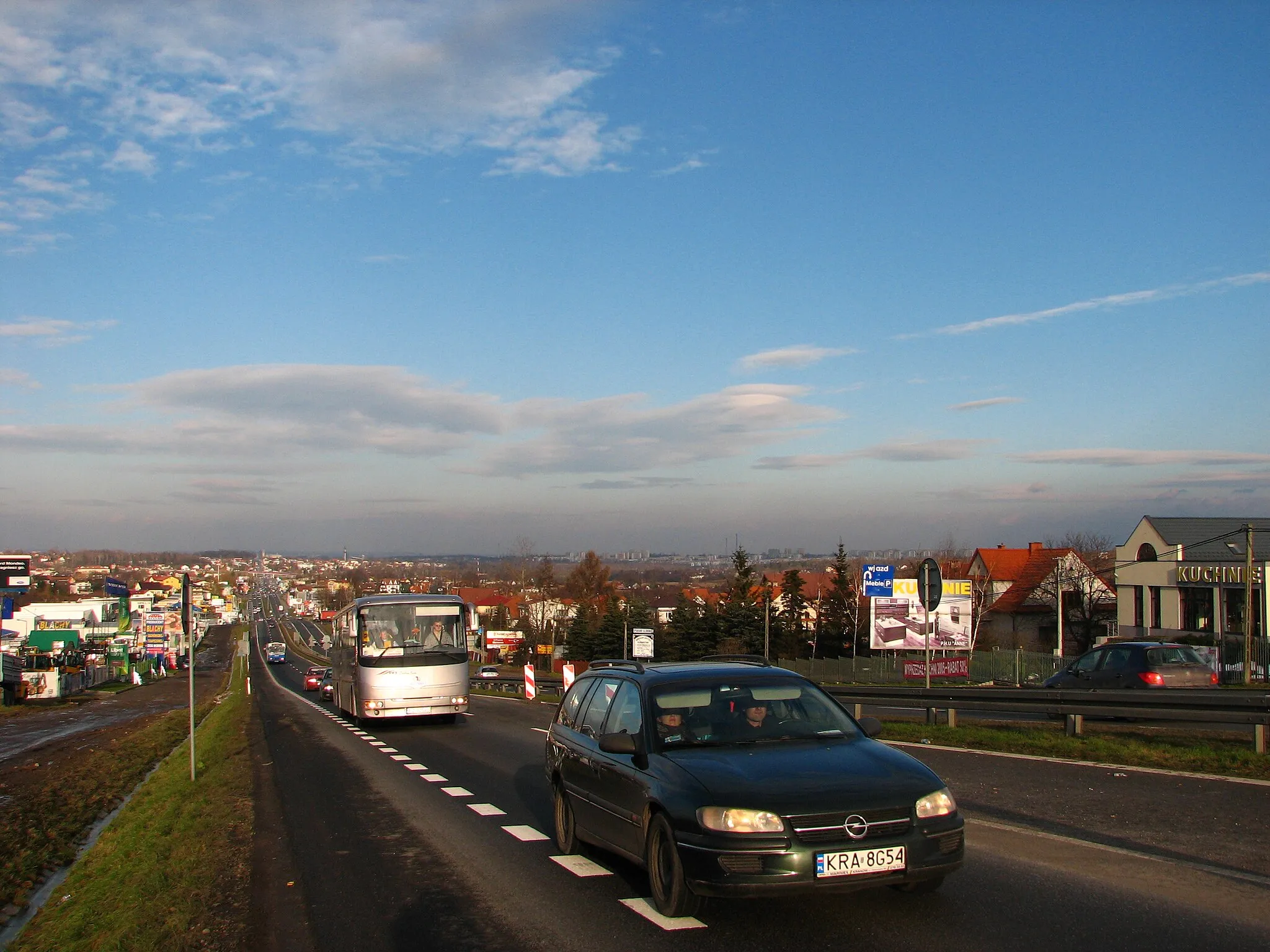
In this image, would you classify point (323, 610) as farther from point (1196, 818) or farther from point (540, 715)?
point (1196, 818)

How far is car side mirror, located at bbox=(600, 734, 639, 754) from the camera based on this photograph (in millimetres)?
7312

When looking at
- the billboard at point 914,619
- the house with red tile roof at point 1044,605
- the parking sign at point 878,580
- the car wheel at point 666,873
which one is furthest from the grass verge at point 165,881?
the house with red tile roof at point 1044,605

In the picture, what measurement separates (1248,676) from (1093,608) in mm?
38609

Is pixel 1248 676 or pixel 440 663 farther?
pixel 1248 676

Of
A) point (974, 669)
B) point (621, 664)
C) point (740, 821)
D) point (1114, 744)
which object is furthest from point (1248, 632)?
point (740, 821)

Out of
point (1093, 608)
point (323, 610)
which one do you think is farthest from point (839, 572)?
point (323, 610)

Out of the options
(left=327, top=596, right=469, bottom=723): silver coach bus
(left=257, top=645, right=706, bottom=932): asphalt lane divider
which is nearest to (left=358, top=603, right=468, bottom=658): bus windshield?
(left=327, top=596, right=469, bottom=723): silver coach bus

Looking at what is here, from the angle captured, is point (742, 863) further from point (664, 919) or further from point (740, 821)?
point (664, 919)

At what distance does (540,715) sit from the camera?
88.9 feet

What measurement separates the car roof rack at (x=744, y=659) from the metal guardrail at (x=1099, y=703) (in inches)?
257

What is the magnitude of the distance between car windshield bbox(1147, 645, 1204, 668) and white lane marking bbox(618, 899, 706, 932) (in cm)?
1790

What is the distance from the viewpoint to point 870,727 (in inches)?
311

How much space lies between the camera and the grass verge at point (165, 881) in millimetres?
7203

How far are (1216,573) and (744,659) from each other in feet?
164
